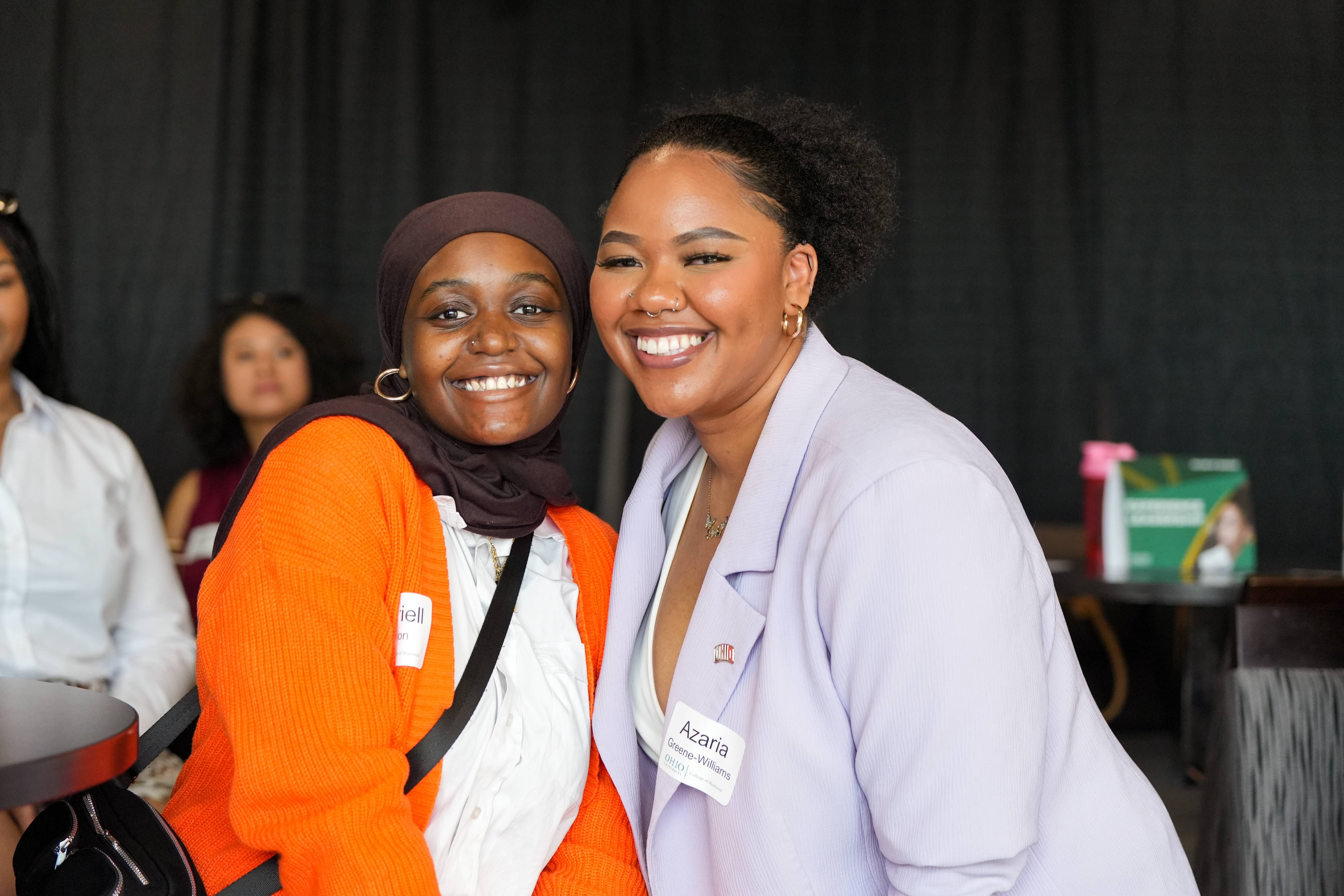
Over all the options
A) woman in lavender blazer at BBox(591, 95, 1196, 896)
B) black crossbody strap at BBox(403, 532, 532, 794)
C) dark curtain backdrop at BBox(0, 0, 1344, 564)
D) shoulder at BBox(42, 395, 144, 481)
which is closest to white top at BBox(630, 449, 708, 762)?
woman in lavender blazer at BBox(591, 95, 1196, 896)

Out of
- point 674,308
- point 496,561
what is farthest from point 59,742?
point 674,308

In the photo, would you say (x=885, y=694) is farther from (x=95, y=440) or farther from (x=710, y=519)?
(x=95, y=440)

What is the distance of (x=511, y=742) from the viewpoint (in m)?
1.70

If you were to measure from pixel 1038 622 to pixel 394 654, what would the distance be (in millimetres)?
844

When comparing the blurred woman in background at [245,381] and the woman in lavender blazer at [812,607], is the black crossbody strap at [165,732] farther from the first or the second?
the blurred woman in background at [245,381]

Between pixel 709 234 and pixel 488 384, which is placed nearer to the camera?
pixel 709 234

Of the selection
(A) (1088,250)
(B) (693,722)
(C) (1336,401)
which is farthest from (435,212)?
(C) (1336,401)

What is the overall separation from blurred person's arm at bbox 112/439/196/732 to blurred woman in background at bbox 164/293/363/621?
93 cm

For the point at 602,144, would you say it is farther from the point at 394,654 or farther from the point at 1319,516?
the point at 394,654

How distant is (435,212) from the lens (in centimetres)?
193

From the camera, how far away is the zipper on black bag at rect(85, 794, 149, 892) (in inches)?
55.1

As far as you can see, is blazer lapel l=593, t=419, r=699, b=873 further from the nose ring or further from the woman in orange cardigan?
the nose ring

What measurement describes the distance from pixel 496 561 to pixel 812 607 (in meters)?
0.60

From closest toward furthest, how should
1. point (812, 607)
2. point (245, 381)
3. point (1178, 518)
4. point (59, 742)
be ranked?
point (59, 742)
point (812, 607)
point (1178, 518)
point (245, 381)
